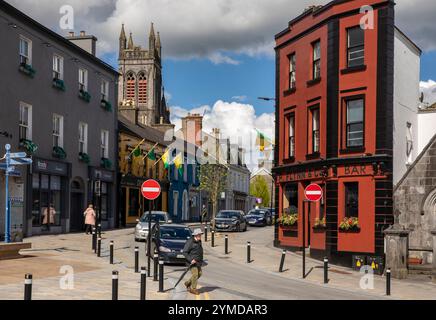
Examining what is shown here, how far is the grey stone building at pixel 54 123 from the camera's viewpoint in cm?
2995

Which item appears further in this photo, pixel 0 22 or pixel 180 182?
pixel 180 182

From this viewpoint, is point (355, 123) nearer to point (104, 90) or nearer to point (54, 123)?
point (54, 123)

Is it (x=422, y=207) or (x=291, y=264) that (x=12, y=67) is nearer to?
(x=291, y=264)

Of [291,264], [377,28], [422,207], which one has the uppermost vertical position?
[377,28]

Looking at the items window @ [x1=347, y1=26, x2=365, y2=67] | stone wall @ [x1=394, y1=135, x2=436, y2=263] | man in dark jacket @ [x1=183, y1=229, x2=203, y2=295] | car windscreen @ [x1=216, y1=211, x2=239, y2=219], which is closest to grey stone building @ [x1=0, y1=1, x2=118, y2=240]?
car windscreen @ [x1=216, y1=211, x2=239, y2=219]

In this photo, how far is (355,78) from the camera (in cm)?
2622

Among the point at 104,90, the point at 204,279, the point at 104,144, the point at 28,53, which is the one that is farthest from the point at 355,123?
the point at 104,90

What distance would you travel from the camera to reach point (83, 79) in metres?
38.7

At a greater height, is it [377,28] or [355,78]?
[377,28]

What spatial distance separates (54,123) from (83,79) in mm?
5010

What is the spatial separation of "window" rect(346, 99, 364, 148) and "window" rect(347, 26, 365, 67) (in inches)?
67.2
